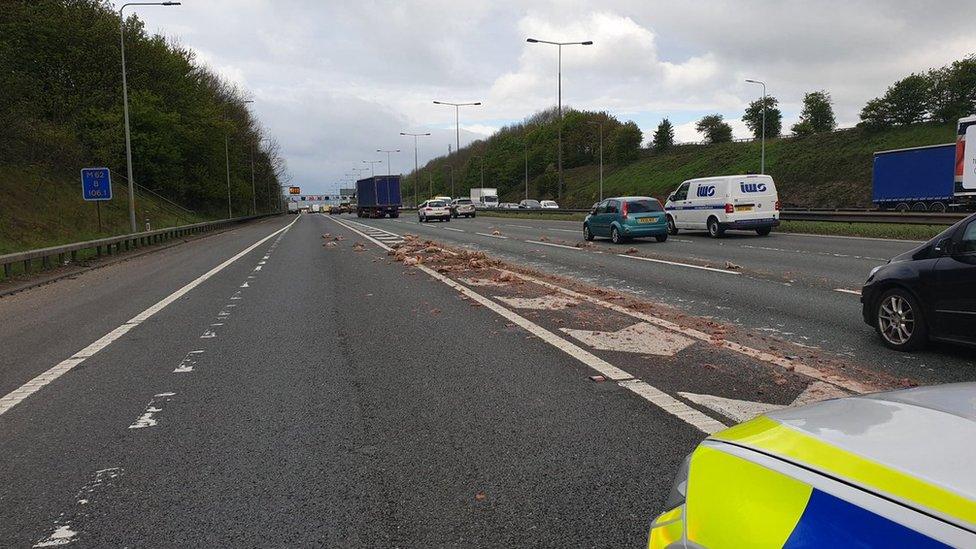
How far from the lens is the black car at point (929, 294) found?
19.6 feet

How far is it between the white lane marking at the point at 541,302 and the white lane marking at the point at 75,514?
20.5 ft

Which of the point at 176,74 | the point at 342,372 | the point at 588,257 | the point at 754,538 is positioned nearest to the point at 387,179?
A: the point at 176,74

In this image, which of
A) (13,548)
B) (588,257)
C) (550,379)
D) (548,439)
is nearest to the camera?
(13,548)

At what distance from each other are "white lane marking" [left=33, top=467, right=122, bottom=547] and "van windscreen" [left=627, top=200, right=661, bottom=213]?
1910cm

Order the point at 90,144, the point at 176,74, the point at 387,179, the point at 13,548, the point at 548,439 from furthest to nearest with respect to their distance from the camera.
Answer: the point at 387,179, the point at 176,74, the point at 90,144, the point at 548,439, the point at 13,548

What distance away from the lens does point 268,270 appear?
16062mm

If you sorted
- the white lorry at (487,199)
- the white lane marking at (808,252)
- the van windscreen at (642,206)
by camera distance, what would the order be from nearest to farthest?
1. the white lane marking at (808,252)
2. the van windscreen at (642,206)
3. the white lorry at (487,199)

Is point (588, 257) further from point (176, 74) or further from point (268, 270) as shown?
point (176, 74)

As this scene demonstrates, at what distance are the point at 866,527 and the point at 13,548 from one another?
3.42 m

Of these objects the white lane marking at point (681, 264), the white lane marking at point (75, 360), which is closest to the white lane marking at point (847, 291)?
the white lane marking at point (681, 264)

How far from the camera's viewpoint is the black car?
597 centimetres

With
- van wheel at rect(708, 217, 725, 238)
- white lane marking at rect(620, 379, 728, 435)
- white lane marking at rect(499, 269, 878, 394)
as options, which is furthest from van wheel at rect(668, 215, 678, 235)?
white lane marking at rect(620, 379, 728, 435)

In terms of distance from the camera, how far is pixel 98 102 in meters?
42.9

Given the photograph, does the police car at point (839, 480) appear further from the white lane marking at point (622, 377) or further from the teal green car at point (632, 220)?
the teal green car at point (632, 220)
